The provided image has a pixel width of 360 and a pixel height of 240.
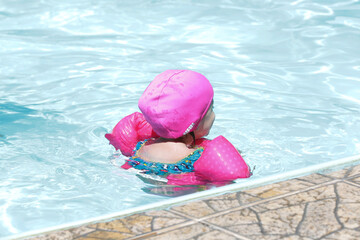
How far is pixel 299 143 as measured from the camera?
4.77 m

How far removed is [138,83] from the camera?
620 cm

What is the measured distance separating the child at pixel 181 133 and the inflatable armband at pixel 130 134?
28 cm

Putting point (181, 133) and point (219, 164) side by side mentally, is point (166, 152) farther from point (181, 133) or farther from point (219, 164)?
point (219, 164)

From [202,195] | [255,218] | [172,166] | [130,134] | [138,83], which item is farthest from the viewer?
[138,83]

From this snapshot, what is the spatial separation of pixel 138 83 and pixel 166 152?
2392 mm

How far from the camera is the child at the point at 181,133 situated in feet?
12.2

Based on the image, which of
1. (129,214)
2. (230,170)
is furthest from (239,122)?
(129,214)

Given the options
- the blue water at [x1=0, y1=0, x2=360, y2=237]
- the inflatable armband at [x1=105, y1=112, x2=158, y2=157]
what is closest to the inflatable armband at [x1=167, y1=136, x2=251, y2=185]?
the blue water at [x1=0, y1=0, x2=360, y2=237]

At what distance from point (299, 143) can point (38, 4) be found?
6059 millimetres

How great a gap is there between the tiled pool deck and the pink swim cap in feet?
3.13

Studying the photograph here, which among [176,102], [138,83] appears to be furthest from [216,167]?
[138,83]

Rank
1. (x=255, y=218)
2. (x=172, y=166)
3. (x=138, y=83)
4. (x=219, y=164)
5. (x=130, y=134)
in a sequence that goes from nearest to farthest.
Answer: (x=255, y=218)
(x=219, y=164)
(x=172, y=166)
(x=130, y=134)
(x=138, y=83)

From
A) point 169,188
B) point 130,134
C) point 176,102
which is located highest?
point 176,102

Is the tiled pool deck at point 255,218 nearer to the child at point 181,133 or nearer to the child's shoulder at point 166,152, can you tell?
the child at point 181,133
